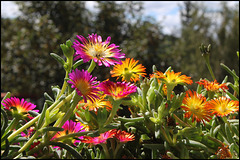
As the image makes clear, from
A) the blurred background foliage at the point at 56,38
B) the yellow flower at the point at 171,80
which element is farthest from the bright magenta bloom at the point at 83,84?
the blurred background foliage at the point at 56,38

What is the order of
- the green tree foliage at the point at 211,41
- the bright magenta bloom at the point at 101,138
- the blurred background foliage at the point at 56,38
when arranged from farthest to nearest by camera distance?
the green tree foliage at the point at 211,41 < the blurred background foliage at the point at 56,38 < the bright magenta bloom at the point at 101,138

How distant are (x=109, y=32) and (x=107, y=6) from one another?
1.21 feet

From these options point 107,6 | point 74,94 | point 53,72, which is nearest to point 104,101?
point 74,94

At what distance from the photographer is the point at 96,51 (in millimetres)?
418

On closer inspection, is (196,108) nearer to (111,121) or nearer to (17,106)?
(111,121)

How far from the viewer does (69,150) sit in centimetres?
37

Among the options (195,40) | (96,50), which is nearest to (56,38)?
(96,50)

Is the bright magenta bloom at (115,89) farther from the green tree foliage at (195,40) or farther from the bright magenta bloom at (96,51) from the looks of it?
the green tree foliage at (195,40)

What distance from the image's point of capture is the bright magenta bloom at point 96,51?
0.40m

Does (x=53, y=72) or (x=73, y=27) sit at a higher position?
(x=73, y=27)

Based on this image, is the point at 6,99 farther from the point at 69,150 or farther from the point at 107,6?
the point at 107,6

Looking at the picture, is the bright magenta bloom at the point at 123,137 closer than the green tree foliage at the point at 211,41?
Yes

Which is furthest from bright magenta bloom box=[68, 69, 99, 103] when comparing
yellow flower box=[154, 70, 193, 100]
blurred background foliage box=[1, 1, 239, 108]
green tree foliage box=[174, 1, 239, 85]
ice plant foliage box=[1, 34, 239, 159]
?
green tree foliage box=[174, 1, 239, 85]

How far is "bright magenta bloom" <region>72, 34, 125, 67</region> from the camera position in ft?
1.30
